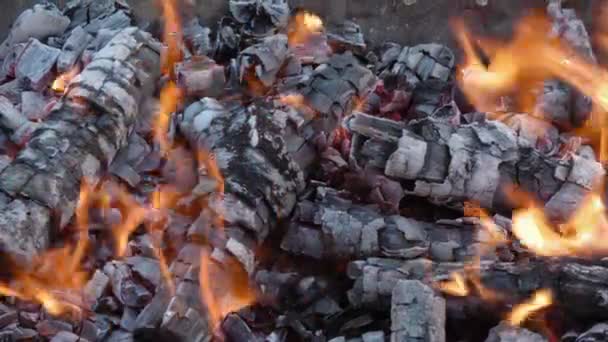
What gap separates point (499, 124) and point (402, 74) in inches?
48.8

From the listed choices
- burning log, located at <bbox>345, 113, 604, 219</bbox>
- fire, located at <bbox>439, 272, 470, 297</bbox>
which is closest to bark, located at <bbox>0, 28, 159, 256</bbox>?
burning log, located at <bbox>345, 113, 604, 219</bbox>

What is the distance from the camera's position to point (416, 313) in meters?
3.88

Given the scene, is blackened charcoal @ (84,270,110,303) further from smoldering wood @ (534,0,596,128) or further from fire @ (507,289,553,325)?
smoldering wood @ (534,0,596,128)

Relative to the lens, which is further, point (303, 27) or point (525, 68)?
point (303, 27)

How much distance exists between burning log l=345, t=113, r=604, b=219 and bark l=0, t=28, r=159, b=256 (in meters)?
1.54

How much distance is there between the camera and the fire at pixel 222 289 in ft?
13.6

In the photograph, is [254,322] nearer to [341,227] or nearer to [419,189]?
[341,227]

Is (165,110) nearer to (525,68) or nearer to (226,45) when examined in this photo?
(226,45)

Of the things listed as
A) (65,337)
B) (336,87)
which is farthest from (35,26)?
(65,337)

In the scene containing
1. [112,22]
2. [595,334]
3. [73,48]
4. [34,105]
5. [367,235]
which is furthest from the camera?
[112,22]

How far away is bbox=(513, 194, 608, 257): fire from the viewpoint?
455cm

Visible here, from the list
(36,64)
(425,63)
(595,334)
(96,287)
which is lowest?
(96,287)

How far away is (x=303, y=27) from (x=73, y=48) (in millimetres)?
1797

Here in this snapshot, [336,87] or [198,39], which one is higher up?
[336,87]
